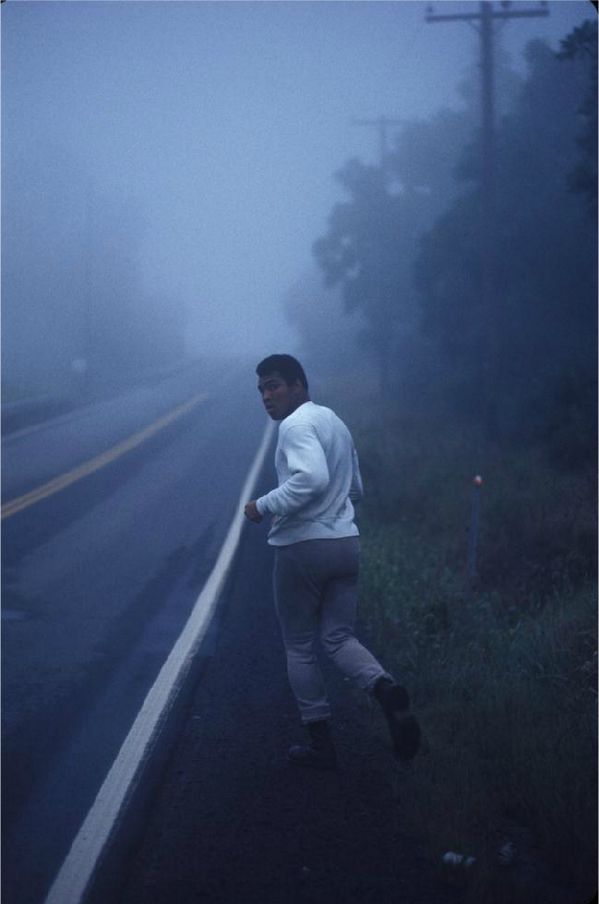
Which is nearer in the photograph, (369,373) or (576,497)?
(576,497)

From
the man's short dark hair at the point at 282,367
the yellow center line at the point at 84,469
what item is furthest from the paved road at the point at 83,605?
the man's short dark hair at the point at 282,367

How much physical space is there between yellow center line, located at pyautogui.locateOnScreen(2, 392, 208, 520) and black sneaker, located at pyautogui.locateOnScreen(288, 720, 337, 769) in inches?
312

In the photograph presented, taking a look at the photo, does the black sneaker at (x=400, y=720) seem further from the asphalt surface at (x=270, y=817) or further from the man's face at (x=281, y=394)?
the man's face at (x=281, y=394)

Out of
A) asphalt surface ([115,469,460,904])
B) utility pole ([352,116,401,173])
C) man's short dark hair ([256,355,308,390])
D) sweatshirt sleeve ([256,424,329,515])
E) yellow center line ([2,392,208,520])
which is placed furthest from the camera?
utility pole ([352,116,401,173])

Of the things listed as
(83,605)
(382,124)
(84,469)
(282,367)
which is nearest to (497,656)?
(282,367)

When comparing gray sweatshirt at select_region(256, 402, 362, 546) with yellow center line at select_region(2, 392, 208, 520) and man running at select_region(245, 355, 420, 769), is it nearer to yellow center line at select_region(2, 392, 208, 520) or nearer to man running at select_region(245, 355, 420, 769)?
man running at select_region(245, 355, 420, 769)

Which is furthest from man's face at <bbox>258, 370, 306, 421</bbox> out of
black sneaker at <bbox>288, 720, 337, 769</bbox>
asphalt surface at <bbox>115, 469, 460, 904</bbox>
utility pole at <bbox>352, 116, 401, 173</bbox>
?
utility pole at <bbox>352, 116, 401, 173</bbox>

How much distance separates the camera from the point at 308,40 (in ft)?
28.0

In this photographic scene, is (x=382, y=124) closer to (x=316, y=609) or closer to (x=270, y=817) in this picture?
(x=316, y=609)

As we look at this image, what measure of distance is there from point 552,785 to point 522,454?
10.6 m

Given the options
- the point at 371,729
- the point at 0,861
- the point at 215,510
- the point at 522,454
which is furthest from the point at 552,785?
the point at 522,454

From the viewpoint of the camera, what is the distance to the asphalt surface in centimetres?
334

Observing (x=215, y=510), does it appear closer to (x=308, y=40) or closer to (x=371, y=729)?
(x=308, y=40)

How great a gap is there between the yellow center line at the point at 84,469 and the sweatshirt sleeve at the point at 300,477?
806cm
